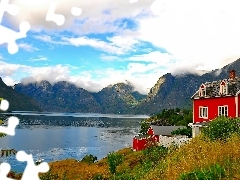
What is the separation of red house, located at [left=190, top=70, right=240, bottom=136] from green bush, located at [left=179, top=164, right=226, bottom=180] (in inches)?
1228

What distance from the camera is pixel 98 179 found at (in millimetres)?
21922

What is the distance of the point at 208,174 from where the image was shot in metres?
9.53

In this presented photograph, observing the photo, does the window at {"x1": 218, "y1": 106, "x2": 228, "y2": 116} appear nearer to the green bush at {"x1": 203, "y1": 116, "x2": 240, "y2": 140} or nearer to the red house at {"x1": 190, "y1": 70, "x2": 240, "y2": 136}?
the red house at {"x1": 190, "y1": 70, "x2": 240, "y2": 136}

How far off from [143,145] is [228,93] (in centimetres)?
1709

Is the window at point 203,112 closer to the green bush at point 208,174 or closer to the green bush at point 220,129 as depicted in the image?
the green bush at point 220,129

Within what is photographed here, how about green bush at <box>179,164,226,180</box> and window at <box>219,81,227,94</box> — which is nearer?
green bush at <box>179,164,226,180</box>

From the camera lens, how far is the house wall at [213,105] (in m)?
40.0

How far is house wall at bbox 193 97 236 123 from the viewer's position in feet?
131

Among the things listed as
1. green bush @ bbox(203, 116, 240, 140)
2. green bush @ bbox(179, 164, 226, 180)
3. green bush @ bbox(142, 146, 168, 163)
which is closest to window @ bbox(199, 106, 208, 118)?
green bush @ bbox(142, 146, 168, 163)

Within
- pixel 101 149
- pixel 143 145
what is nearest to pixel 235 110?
pixel 143 145

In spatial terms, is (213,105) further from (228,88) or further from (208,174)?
(208,174)

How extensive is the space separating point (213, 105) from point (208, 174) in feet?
113

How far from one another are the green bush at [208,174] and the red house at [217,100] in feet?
102

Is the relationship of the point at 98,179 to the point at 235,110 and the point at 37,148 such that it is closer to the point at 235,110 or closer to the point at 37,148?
the point at 235,110
